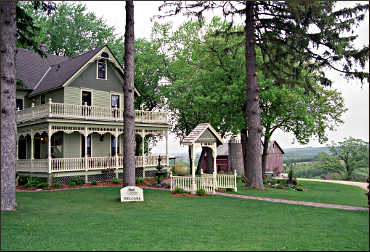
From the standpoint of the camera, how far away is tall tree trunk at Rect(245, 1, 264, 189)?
55.7 feet

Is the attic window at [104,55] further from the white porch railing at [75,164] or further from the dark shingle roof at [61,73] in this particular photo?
the white porch railing at [75,164]

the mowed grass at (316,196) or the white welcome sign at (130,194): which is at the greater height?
the white welcome sign at (130,194)

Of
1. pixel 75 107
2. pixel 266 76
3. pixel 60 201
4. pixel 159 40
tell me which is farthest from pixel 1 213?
pixel 159 40

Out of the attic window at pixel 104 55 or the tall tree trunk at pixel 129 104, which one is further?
the attic window at pixel 104 55

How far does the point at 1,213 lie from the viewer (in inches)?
381

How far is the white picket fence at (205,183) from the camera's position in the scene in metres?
15.2

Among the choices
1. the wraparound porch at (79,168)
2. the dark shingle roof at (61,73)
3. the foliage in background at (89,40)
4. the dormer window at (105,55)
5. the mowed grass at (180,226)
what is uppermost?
the foliage in background at (89,40)

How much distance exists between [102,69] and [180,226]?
707 inches

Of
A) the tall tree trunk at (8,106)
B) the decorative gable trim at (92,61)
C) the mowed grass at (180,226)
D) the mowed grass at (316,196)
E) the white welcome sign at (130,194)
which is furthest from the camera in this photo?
the decorative gable trim at (92,61)

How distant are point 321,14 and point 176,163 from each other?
58.0 feet

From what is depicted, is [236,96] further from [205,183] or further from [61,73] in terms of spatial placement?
[61,73]

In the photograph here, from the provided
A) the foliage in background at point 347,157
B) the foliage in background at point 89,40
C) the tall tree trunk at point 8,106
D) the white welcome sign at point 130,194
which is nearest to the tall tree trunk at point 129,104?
the white welcome sign at point 130,194

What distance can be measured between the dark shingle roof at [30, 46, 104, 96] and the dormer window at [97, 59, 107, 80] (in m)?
1.00

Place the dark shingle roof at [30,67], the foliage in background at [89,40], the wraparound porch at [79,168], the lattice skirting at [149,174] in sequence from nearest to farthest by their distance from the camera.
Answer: the wraparound porch at [79,168] < the lattice skirting at [149,174] < the dark shingle roof at [30,67] < the foliage in background at [89,40]
